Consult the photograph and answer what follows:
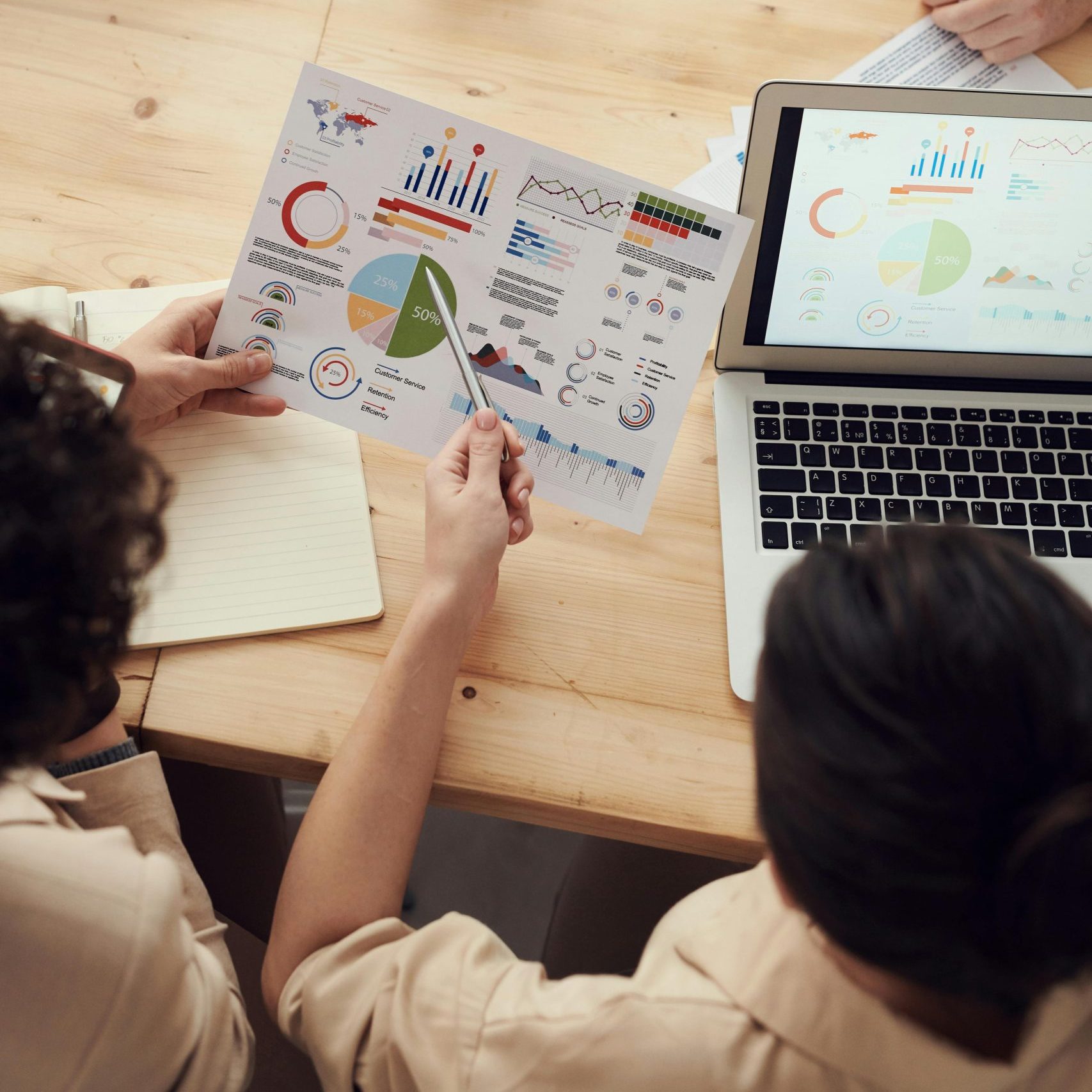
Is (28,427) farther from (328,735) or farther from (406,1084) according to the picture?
(406,1084)

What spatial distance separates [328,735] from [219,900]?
285 mm

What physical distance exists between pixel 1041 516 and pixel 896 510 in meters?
0.12

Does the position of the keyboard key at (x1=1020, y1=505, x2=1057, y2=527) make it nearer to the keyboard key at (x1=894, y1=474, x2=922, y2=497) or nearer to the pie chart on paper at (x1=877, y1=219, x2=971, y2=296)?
the keyboard key at (x1=894, y1=474, x2=922, y2=497)

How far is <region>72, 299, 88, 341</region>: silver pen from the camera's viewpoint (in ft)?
2.60

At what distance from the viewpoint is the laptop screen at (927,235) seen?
0.66 m

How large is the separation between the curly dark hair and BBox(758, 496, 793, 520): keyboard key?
472 mm

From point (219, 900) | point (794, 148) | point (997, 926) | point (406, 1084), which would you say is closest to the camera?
point (997, 926)

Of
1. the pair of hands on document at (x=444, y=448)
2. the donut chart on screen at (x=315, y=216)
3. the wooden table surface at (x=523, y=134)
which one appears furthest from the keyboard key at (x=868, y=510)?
the donut chart on screen at (x=315, y=216)

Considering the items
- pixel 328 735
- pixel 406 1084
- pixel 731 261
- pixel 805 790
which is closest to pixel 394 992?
pixel 406 1084

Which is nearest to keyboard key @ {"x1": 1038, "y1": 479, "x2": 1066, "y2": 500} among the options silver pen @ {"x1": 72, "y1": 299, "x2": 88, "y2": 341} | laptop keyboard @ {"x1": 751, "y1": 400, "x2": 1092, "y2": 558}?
laptop keyboard @ {"x1": 751, "y1": 400, "x2": 1092, "y2": 558}

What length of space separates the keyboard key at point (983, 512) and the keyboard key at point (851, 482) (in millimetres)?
93

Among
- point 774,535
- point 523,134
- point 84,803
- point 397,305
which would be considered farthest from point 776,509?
point 84,803

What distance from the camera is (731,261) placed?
2.31 feet

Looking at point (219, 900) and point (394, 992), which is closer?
point (394, 992)
